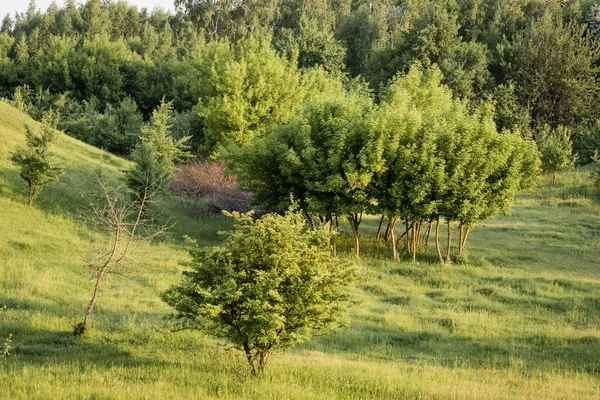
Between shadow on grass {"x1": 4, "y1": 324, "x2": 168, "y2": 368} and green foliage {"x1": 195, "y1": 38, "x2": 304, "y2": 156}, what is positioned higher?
green foliage {"x1": 195, "y1": 38, "x2": 304, "y2": 156}

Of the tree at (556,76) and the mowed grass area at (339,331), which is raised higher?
the tree at (556,76)

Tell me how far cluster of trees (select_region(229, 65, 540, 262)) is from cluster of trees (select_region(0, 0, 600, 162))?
12.5 metres

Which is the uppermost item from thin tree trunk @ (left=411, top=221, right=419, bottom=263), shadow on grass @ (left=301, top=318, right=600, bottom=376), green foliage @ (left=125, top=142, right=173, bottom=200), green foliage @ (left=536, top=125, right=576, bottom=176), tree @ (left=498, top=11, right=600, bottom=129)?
tree @ (left=498, top=11, right=600, bottom=129)

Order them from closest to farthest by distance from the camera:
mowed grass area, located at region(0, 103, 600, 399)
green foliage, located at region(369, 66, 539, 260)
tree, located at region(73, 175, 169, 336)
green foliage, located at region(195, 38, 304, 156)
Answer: mowed grass area, located at region(0, 103, 600, 399) < tree, located at region(73, 175, 169, 336) < green foliage, located at region(369, 66, 539, 260) < green foliage, located at region(195, 38, 304, 156)

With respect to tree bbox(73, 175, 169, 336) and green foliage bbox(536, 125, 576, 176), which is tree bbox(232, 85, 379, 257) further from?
green foliage bbox(536, 125, 576, 176)

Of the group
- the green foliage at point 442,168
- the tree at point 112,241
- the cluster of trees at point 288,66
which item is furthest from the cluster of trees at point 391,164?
the cluster of trees at point 288,66

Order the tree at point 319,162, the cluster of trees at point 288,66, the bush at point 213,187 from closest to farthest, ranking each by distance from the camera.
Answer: the tree at point 319,162, the bush at point 213,187, the cluster of trees at point 288,66

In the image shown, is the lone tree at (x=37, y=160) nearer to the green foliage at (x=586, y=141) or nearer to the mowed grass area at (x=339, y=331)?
the mowed grass area at (x=339, y=331)

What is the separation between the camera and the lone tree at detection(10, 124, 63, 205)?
1082 inches

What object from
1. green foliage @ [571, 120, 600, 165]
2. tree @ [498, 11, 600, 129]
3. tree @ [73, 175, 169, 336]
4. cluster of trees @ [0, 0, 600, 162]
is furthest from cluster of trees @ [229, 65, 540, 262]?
tree @ [498, 11, 600, 129]

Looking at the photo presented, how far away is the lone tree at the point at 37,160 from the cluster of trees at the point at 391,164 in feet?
33.4

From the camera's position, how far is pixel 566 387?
13.4 metres

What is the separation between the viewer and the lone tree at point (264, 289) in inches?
463

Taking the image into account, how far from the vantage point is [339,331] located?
63.4 ft
